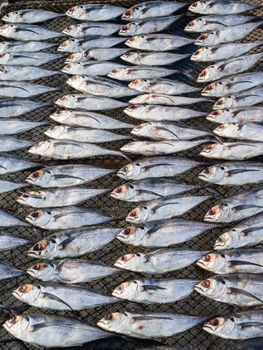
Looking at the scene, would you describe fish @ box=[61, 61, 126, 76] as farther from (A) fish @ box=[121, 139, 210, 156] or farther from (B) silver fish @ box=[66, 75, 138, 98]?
(A) fish @ box=[121, 139, 210, 156]

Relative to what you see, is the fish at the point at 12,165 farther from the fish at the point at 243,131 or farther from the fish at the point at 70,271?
the fish at the point at 243,131

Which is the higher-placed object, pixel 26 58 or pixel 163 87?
pixel 26 58

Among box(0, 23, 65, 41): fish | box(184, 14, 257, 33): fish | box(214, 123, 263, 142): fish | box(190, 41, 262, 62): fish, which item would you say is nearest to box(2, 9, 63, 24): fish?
box(0, 23, 65, 41): fish

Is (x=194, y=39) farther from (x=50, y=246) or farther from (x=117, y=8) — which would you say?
(x=50, y=246)

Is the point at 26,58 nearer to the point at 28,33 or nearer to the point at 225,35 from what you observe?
the point at 28,33

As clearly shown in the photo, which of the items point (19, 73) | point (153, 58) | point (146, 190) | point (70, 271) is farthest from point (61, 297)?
point (153, 58)
